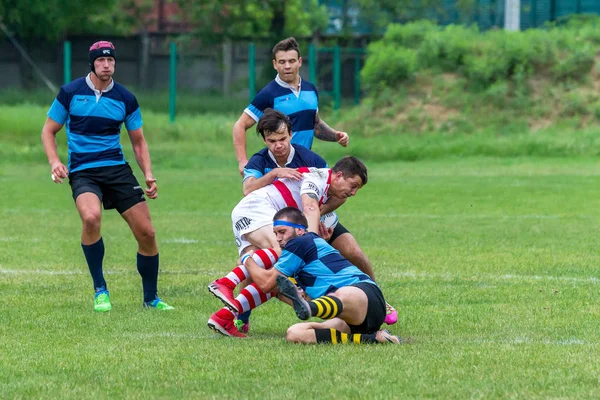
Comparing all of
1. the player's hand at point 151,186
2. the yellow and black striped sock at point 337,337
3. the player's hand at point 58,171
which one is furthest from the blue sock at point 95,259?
the yellow and black striped sock at point 337,337

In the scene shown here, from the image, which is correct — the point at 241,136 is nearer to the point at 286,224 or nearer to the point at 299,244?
the point at 286,224

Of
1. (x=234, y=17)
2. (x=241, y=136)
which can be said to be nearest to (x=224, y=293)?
(x=241, y=136)

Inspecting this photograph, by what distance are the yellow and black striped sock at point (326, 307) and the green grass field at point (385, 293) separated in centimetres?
21

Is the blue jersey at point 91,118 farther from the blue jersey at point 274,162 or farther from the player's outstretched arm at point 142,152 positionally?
the blue jersey at point 274,162

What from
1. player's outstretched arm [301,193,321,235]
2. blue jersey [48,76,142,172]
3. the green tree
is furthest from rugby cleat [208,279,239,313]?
the green tree

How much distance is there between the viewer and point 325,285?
701 cm

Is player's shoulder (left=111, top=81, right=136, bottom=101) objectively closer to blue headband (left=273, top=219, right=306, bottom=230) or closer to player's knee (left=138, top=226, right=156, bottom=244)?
player's knee (left=138, top=226, right=156, bottom=244)

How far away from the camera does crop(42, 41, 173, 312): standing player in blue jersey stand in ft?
28.5

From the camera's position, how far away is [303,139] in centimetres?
888

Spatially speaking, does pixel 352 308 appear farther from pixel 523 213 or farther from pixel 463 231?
pixel 523 213

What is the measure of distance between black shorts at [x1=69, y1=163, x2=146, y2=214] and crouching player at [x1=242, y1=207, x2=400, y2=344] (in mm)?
1977

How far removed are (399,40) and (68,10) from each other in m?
13.2

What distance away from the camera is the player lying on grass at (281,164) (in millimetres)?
7559

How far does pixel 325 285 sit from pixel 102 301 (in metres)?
2.35
